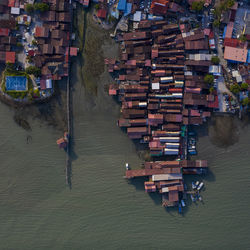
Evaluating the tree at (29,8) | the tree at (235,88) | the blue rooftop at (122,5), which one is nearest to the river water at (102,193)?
the tree at (235,88)

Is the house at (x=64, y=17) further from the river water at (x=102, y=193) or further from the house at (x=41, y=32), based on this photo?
the river water at (x=102, y=193)

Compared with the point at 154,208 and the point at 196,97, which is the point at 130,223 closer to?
the point at 154,208

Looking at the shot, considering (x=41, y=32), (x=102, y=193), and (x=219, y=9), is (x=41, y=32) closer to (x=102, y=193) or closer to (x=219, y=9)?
(x=102, y=193)

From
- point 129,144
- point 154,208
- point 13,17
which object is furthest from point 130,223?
point 13,17

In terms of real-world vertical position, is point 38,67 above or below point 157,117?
above

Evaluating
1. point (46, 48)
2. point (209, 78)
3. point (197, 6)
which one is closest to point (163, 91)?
point (209, 78)

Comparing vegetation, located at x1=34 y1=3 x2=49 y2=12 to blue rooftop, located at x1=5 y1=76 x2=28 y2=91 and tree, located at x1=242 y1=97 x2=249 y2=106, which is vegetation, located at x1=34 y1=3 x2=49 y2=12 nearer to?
blue rooftop, located at x1=5 y1=76 x2=28 y2=91

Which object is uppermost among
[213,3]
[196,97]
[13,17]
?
[213,3]
